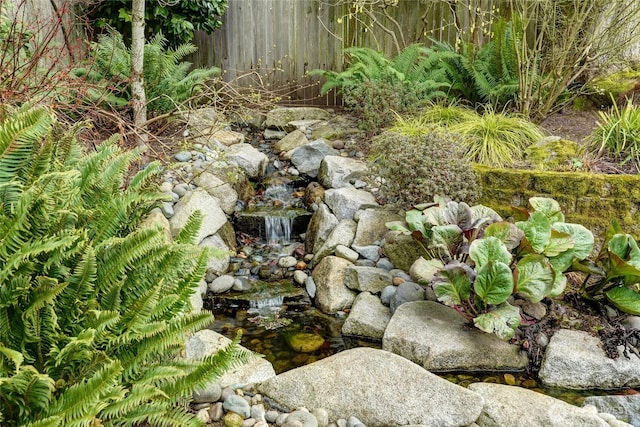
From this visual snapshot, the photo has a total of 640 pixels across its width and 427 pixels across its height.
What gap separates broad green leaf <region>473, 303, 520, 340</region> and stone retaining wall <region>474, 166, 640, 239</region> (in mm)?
1400

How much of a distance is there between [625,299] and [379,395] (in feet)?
6.81

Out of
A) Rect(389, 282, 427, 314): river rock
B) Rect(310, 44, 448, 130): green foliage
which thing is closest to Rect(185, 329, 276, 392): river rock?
Rect(389, 282, 427, 314): river rock

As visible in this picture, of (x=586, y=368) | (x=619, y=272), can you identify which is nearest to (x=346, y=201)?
(x=619, y=272)

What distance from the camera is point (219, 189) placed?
19.5 feet

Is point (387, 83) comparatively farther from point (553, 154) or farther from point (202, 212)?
point (202, 212)

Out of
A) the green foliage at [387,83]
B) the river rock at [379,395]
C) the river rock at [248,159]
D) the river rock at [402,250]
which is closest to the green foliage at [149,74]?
the river rock at [248,159]

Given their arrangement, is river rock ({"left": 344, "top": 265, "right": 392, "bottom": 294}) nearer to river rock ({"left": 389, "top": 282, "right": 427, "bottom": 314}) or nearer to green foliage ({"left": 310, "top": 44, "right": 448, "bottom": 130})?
river rock ({"left": 389, "top": 282, "right": 427, "bottom": 314})

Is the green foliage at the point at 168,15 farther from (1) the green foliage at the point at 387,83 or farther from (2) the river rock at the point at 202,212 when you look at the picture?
(2) the river rock at the point at 202,212

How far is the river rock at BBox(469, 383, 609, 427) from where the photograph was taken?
124 inches

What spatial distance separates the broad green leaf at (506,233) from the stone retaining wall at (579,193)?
1025 mm

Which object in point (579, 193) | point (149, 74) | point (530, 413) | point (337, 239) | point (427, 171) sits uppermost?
point (149, 74)

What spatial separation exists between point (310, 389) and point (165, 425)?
3.62 ft

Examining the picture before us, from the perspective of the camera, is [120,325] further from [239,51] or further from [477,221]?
[239,51]

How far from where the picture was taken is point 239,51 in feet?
29.2
